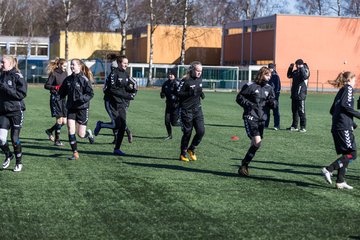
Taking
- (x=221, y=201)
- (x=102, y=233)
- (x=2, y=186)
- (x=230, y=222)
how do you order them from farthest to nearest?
(x=2, y=186), (x=221, y=201), (x=230, y=222), (x=102, y=233)

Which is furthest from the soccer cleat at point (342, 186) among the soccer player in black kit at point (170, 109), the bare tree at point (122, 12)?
the bare tree at point (122, 12)

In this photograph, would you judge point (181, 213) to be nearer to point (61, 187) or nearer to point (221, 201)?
point (221, 201)

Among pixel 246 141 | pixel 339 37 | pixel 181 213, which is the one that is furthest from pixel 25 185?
pixel 339 37

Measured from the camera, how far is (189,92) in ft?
37.6

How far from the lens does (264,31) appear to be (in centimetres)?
5856

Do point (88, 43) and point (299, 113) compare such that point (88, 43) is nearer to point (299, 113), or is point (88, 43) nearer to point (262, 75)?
point (299, 113)

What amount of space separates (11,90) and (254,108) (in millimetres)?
3727

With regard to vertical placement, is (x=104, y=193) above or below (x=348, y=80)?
below

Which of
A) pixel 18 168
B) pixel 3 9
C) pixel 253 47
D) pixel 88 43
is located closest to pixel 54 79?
pixel 18 168

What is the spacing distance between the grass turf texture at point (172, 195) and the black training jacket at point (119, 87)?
3.61ft

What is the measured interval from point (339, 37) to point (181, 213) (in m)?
52.1

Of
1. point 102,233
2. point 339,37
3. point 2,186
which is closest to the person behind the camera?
point 102,233

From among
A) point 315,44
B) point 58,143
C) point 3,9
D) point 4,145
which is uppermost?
point 3,9

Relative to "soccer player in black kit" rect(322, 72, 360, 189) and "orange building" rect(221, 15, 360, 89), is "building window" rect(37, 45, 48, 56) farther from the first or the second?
"soccer player in black kit" rect(322, 72, 360, 189)
